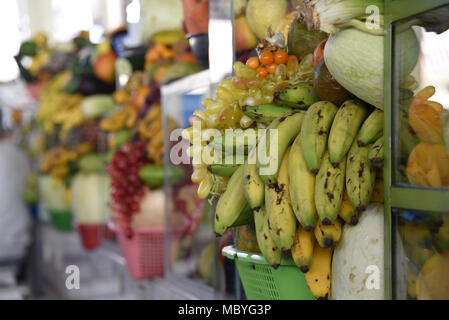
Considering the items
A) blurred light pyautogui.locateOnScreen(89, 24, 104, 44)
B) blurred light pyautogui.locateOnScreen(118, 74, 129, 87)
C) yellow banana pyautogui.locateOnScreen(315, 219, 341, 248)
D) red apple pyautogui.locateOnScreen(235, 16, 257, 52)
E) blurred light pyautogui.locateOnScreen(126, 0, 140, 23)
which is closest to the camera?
yellow banana pyautogui.locateOnScreen(315, 219, 341, 248)

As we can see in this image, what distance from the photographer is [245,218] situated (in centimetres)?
103

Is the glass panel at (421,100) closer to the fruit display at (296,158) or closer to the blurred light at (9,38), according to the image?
the fruit display at (296,158)

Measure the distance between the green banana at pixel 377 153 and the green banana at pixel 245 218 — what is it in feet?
0.82

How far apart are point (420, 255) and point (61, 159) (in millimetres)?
2613

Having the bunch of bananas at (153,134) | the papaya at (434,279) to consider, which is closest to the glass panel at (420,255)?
the papaya at (434,279)

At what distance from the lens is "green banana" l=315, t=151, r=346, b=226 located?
2.82 feet

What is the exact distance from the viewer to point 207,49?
1578 mm

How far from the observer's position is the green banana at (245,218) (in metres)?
1.01

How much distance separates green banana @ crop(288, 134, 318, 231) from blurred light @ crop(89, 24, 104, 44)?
255 cm

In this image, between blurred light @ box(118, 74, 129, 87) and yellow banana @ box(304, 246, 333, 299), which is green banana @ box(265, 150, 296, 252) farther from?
blurred light @ box(118, 74, 129, 87)

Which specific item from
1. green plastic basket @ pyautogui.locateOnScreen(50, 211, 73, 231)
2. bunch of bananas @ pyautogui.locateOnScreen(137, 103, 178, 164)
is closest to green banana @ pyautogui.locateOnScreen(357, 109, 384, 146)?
bunch of bananas @ pyautogui.locateOnScreen(137, 103, 178, 164)

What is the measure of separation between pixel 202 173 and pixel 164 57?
122cm

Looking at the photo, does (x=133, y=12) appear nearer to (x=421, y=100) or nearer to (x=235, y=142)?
(x=235, y=142)

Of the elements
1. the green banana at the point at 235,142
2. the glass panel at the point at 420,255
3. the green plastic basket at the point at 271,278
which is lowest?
the green plastic basket at the point at 271,278
